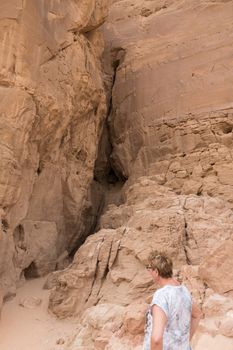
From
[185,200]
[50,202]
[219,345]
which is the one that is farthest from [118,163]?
[219,345]

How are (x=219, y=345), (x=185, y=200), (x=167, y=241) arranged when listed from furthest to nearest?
1. (x=185, y=200)
2. (x=167, y=241)
3. (x=219, y=345)

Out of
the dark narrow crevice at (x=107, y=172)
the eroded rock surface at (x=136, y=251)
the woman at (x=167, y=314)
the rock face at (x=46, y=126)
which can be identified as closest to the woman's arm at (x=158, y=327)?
the woman at (x=167, y=314)

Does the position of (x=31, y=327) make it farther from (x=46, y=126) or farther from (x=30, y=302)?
(x=46, y=126)

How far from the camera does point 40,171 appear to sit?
9133 mm

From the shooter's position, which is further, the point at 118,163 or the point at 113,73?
the point at 113,73

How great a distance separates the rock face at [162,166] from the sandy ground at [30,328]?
0.26 metres

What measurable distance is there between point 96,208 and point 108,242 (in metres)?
3.87

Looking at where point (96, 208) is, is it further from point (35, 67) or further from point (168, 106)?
point (35, 67)

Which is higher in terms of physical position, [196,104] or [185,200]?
[196,104]

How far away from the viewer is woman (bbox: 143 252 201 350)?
108 inches

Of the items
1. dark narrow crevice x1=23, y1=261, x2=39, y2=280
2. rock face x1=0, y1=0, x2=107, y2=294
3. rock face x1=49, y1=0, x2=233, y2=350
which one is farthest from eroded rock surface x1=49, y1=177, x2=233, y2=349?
rock face x1=0, y1=0, x2=107, y2=294

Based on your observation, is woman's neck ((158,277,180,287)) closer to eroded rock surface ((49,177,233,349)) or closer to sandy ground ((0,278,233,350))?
eroded rock surface ((49,177,233,349))

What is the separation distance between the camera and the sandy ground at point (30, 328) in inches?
248

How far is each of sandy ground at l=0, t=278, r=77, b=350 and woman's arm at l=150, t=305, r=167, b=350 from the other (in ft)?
12.2
